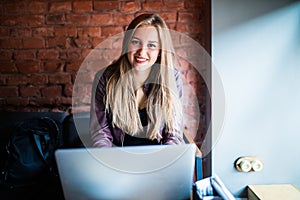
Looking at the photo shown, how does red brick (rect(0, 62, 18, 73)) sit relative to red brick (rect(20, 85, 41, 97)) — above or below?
above

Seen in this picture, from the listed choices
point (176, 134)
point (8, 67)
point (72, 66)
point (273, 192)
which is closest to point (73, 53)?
point (72, 66)

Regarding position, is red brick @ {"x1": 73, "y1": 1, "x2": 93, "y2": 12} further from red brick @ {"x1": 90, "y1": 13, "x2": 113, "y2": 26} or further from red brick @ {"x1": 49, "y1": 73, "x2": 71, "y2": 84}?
red brick @ {"x1": 49, "y1": 73, "x2": 71, "y2": 84}

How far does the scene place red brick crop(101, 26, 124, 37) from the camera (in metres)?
1.78

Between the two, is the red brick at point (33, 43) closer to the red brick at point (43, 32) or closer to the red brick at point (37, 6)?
the red brick at point (43, 32)

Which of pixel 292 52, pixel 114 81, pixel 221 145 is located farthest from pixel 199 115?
pixel 114 81

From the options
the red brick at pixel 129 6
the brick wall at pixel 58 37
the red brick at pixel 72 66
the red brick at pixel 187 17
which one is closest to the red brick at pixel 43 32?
the brick wall at pixel 58 37

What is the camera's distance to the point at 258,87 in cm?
154

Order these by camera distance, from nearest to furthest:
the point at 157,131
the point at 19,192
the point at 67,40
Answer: the point at 157,131
the point at 19,192
the point at 67,40

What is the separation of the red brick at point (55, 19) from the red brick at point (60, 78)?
0.31m

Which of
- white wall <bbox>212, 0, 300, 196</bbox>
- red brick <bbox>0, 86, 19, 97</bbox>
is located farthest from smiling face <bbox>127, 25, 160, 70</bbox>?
red brick <bbox>0, 86, 19, 97</bbox>

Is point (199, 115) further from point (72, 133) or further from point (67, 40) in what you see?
point (67, 40)

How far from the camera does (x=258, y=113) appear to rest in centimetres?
156

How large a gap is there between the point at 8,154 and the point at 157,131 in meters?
0.79

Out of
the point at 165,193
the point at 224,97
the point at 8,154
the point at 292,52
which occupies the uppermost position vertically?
the point at 292,52
